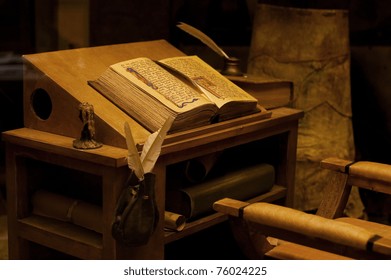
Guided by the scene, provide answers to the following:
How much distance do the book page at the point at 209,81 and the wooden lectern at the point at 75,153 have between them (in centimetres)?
9

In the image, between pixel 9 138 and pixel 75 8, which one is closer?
pixel 9 138

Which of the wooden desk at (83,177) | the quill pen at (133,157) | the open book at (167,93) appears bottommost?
the wooden desk at (83,177)

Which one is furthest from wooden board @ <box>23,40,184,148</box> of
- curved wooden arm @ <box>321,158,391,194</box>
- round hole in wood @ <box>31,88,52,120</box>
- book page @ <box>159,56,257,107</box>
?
curved wooden arm @ <box>321,158,391,194</box>

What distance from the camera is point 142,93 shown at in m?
2.75

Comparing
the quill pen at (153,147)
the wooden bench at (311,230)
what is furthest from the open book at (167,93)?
the wooden bench at (311,230)

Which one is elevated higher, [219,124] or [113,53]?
[113,53]

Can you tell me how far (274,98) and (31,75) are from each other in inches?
42.8

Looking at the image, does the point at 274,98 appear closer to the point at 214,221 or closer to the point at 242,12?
the point at 214,221

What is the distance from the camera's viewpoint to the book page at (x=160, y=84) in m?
2.75

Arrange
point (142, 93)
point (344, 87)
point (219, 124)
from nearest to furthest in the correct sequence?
1. point (142, 93)
2. point (219, 124)
3. point (344, 87)

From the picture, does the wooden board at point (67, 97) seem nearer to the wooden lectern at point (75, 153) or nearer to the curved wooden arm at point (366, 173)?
the wooden lectern at point (75, 153)

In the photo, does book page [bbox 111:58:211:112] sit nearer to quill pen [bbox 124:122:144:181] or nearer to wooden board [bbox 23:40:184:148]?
wooden board [bbox 23:40:184:148]

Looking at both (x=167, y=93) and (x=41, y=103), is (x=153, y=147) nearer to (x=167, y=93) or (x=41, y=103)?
(x=167, y=93)

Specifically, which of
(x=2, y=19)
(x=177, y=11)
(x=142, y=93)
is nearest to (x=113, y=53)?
(x=142, y=93)
